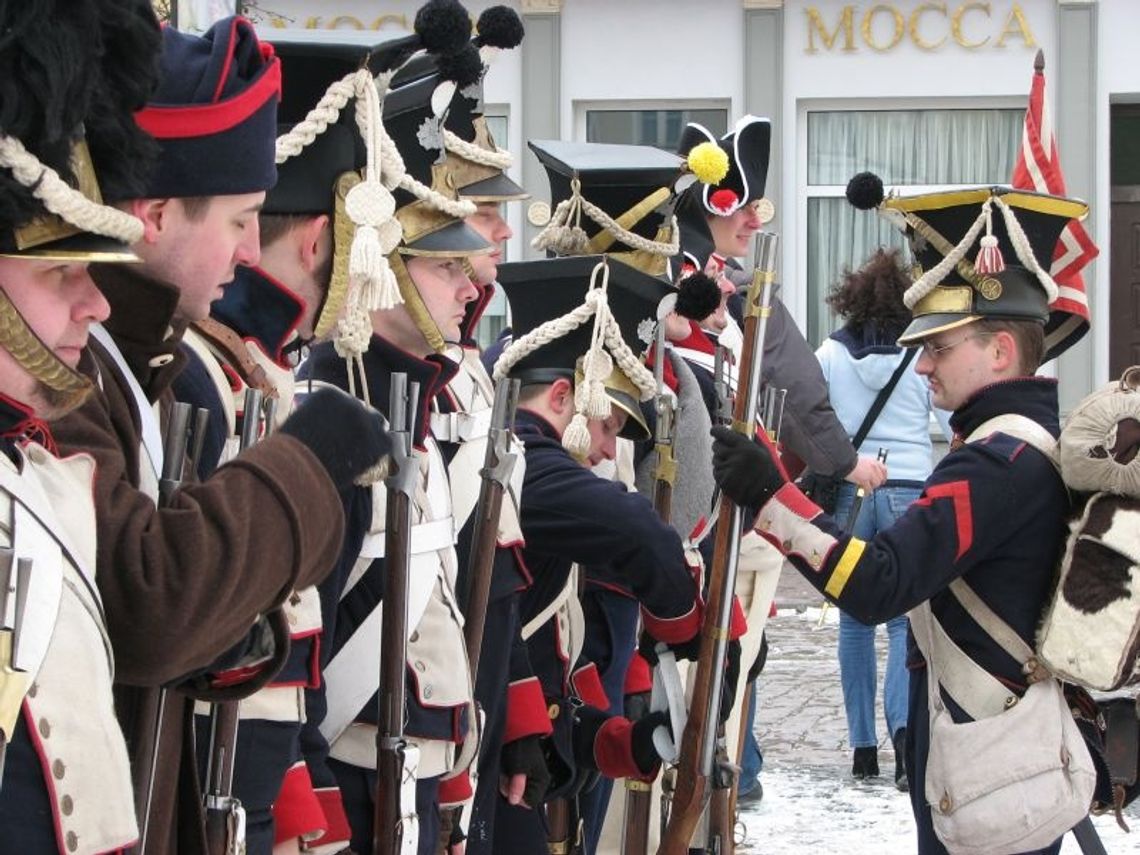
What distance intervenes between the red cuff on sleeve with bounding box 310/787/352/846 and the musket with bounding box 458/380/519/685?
2.25ft

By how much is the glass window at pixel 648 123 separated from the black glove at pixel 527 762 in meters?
12.1

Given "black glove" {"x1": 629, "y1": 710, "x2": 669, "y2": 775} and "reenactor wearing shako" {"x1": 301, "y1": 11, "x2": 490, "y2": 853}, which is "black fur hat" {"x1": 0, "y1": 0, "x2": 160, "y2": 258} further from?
"black glove" {"x1": 629, "y1": 710, "x2": 669, "y2": 775}

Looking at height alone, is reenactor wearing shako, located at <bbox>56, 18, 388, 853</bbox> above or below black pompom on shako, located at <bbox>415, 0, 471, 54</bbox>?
below

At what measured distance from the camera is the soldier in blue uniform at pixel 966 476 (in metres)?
4.46

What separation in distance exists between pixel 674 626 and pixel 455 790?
4.27 feet

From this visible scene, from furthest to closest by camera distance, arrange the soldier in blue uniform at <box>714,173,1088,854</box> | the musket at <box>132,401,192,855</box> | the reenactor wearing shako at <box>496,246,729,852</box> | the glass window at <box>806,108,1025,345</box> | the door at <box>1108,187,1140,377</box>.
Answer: the glass window at <box>806,108,1025,345</box>, the door at <box>1108,187,1140,377</box>, the reenactor wearing shako at <box>496,246,729,852</box>, the soldier in blue uniform at <box>714,173,1088,854</box>, the musket at <box>132,401,192,855</box>

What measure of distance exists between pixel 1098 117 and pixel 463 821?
12.9 m

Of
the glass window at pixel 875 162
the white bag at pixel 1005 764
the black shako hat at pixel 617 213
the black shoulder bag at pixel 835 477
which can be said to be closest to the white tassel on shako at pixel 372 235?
the white bag at pixel 1005 764

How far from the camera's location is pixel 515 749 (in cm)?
436

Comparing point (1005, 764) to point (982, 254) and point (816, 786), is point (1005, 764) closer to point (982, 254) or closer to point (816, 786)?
point (982, 254)

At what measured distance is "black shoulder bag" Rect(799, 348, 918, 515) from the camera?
8020 mm

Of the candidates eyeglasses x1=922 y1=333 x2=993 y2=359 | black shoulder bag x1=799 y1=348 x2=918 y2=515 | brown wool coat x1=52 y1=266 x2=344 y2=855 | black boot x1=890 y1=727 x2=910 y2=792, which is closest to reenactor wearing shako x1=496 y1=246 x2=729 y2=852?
eyeglasses x1=922 y1=333 x2=993 y2=359

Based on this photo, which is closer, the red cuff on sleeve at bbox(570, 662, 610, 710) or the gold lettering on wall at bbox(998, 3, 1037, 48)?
the red cuff on sleeve at bbox(570, 662, 610, 710)

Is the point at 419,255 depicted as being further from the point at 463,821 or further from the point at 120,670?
the point at 120,670
